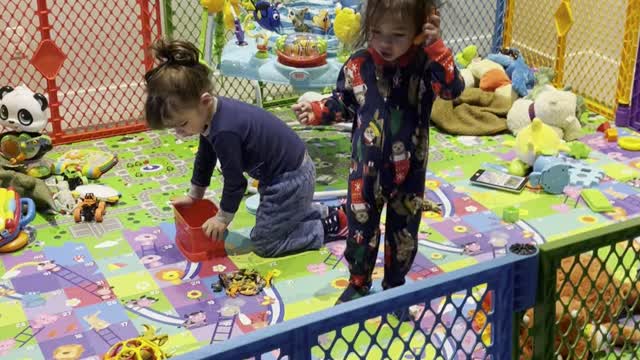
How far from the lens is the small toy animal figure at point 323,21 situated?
3002mm

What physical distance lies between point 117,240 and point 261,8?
0.95 m

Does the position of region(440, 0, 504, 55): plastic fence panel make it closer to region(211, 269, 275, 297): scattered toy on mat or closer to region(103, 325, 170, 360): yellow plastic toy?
region(211, 269, 275, 297): scattered toy on mat

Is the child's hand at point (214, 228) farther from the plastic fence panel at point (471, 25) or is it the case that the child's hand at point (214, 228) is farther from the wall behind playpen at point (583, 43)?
the plastic fence panel at point (471, 25)

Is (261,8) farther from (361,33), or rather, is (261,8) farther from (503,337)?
(503,337)

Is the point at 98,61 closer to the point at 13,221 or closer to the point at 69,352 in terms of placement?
the point at 13,221

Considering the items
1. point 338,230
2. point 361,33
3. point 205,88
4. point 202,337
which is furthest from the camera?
point 338,230

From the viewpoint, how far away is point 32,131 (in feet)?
9.72

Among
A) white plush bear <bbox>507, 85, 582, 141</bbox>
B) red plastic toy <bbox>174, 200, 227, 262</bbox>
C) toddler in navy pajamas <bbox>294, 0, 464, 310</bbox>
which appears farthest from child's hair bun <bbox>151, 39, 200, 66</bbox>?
white plush bear <bbox>507, 85, 582, 141</bbox>

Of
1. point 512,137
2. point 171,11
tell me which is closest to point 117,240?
point 171,11

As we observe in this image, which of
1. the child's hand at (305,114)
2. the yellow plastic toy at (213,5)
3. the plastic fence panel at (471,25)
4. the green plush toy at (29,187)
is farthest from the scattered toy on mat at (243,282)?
the plastic fence panel at (471,25)

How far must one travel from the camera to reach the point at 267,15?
3059mm

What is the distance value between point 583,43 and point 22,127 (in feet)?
7.81

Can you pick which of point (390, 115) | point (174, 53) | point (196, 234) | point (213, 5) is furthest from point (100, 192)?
point (390, 115)

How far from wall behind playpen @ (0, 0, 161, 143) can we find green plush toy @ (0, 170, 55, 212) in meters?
0.63
